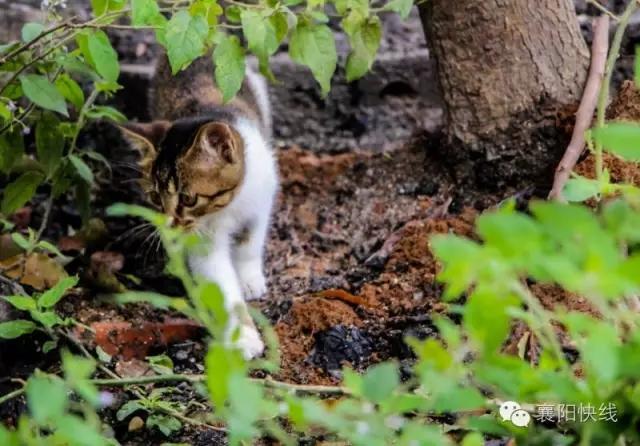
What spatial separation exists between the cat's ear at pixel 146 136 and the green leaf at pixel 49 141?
0.82ft

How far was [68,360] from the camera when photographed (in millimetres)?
1220

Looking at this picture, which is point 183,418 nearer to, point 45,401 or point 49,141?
point 45,401

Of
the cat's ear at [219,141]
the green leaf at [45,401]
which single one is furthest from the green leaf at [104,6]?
Answer: the green leaf at [45,401]

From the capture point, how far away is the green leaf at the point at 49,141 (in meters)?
2.89

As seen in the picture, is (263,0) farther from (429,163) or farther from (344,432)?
(344,432)

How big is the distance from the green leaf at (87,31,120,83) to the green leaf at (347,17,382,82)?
0.70 meters

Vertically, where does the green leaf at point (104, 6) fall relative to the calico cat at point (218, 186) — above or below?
above

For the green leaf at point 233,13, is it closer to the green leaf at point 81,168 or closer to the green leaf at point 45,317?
the green leaf at point 81,168

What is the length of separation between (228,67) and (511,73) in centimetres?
92

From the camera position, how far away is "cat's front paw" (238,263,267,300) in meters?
→ 3.17

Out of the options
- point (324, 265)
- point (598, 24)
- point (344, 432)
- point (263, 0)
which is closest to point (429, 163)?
point (324, 265)

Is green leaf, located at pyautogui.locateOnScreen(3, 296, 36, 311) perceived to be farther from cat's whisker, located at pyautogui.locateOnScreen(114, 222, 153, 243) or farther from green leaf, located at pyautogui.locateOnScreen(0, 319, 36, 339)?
cat's whisker, located at pyautogui.locateOnScreen(114, 222, 153, 243)

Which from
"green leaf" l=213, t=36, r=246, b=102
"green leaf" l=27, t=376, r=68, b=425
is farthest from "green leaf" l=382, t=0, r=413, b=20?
"green leaf" l=27, t=376, r=68, b=425

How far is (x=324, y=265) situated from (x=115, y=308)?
0.66 m
